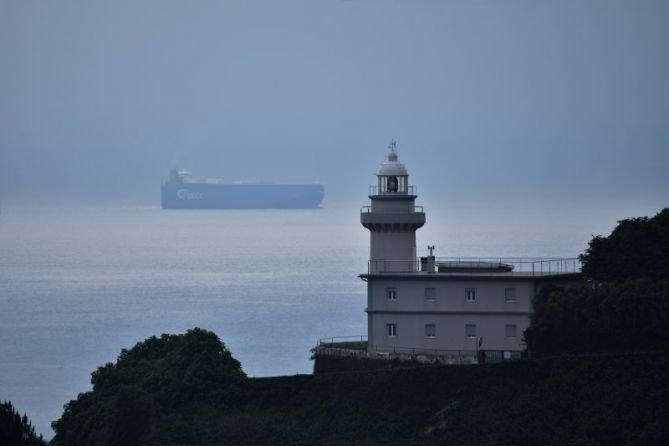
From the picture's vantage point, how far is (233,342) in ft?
280

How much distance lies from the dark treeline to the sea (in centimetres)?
1380

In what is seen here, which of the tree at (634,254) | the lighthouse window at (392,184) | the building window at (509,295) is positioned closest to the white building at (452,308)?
the building window at (509,295)

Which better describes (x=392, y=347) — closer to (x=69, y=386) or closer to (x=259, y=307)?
(x=69, y=386)

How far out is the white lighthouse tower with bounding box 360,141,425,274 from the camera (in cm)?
4394

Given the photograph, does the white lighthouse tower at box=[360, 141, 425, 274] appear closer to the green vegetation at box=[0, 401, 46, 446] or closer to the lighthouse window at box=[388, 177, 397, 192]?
the lighthouse window at box=[388, 177, 397, 192]

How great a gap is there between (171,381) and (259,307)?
66.2m

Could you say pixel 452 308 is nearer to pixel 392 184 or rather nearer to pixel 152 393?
pixel 392 184

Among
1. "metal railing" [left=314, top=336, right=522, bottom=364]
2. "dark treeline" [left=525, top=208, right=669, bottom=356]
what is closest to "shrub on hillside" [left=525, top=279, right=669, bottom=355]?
"dark treeline" [left=525, top=208, right=669, bottom=356]

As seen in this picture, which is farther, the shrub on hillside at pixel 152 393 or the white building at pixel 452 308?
the white building at pixel 452 308

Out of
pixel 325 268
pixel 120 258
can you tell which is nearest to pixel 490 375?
pixel 325 268

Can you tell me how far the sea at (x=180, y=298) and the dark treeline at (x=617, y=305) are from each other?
13803 mm

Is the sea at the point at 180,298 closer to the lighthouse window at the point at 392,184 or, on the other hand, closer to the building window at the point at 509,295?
the lighthouse window at the point at 392,184

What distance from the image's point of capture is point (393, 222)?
44.0 m

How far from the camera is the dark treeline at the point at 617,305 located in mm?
37625
